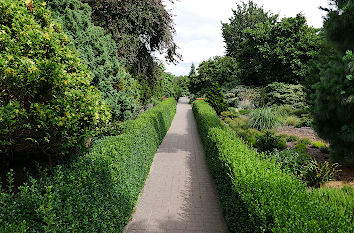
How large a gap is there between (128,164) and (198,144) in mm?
6018

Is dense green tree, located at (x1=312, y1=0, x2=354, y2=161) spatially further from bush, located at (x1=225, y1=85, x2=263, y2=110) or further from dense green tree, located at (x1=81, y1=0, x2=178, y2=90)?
bush, located at (x1=225, y1=85, x2=263, y2=110)

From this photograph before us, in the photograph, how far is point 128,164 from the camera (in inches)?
171

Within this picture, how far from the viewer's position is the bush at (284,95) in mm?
17625

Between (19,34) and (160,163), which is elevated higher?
(19,34)


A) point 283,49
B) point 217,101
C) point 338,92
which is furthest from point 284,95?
point 338,92

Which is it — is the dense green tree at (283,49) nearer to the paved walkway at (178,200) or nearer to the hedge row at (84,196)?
the paved walkway at (178,200)

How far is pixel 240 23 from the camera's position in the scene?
3762cm

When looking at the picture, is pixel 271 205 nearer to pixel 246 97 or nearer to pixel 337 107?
pixel 337 107

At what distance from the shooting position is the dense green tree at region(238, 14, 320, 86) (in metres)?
19.0

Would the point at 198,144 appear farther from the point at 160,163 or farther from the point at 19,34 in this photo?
the point at 19,34

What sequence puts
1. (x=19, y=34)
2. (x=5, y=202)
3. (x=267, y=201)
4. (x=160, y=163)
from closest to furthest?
(x=5, y=202), (x=267, y=201), (x=19, y=34), (x=160, y=163)

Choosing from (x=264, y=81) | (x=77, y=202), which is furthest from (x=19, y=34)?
(x=264, y=81)

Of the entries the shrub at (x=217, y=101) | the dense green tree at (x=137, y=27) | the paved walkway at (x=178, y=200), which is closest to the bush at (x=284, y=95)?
the shrub at (x=217, y=101)

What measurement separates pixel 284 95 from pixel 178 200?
1655 centimetres
